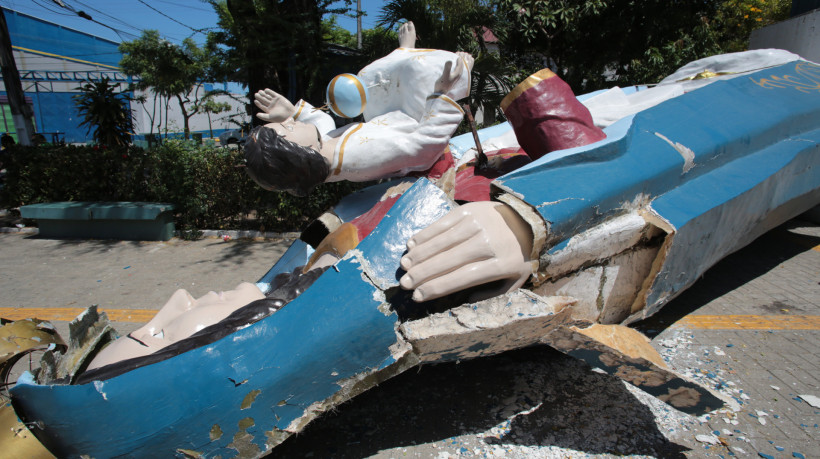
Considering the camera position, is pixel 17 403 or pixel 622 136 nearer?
pixel 17 403

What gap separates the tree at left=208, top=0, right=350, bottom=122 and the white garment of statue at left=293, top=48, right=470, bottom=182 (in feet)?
14.4

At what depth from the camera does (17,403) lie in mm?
1423

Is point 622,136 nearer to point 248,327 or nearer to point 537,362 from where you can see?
point 537,362

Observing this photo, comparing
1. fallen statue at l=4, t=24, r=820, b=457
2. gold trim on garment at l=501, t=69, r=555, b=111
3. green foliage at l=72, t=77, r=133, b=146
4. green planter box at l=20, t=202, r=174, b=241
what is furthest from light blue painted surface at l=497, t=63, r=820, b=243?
green foliage at l=72, t=77, r=133, b=146

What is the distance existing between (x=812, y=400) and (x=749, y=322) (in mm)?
924

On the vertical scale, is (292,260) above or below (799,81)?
below

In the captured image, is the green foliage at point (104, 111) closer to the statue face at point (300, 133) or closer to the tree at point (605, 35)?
the tree at point (605, 35)

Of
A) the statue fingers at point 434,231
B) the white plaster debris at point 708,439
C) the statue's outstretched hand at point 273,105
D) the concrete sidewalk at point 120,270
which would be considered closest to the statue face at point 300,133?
the statue's outstretched hand at point 273,105

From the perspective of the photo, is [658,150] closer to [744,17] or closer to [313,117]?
[313,117]

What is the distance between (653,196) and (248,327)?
172cm

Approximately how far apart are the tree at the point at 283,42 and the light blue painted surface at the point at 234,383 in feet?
17.5

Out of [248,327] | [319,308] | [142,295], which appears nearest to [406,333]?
[319,308]

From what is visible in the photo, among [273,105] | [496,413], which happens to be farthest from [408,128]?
[496,413]

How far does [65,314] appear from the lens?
12.5 ft
